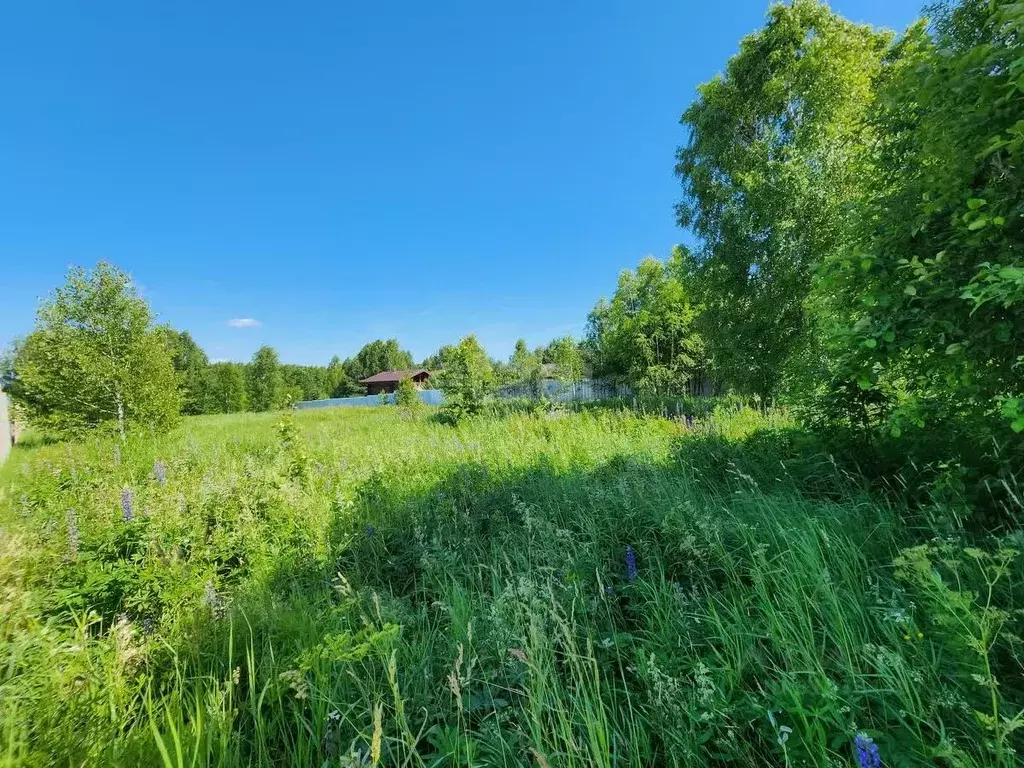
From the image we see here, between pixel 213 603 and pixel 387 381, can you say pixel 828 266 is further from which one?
pixel 387 381

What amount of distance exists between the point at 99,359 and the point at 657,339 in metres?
20.5

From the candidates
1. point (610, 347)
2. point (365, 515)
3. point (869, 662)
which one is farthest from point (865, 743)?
point (610, 347)

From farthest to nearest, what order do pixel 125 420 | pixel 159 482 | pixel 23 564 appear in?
pixel 125 420 < pixel 159 482 < pixel 23 564

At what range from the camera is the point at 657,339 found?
2019 cm

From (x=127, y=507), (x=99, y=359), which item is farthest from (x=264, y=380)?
(x=127, y=507)

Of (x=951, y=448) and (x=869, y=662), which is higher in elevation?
(x=951, y=448)

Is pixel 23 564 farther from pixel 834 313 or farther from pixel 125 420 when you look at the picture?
pixel 125 420

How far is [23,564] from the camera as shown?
97.4 inches

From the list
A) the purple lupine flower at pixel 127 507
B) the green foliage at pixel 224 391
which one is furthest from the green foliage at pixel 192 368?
the purple lupine flower at pixel 127 507

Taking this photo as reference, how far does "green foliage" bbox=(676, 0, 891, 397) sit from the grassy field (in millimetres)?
6986

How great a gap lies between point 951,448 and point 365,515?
4814mm

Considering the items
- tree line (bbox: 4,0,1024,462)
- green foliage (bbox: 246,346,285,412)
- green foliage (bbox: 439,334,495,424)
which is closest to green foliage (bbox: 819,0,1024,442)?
tree line (bbox: 4,0,1024,462)

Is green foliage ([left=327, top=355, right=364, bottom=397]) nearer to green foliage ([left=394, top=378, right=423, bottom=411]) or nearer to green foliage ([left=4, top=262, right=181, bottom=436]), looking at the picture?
green foliage ([left=394, top=378, right=423, bottom=411])

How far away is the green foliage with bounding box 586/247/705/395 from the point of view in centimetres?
1942
